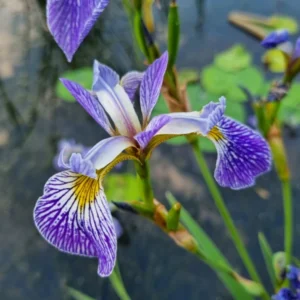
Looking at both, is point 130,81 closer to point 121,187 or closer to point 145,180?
point 145,180

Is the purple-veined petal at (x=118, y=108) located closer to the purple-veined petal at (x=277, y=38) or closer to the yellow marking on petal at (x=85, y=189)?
the yellow marking on petal at (x=85, y=189)

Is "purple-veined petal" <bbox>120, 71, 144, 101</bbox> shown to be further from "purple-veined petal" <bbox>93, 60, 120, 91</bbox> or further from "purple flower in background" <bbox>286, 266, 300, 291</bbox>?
"purple flower in background" <bbox>286, 266, 300, 291</bbox>

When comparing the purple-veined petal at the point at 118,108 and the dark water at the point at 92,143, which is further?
the dark water at the point at 92,143

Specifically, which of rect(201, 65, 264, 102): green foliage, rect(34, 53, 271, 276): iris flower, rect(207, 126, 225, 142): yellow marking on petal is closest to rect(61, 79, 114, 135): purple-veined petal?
rect(34, 53, 271, 276): iris flower

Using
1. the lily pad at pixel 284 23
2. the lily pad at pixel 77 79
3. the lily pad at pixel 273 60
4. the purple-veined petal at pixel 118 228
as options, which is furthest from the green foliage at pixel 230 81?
the purple-veined petal at pixel 118 228

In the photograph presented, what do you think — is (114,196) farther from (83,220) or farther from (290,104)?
(83,220)

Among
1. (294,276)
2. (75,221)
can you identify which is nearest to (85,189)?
(75,221)
